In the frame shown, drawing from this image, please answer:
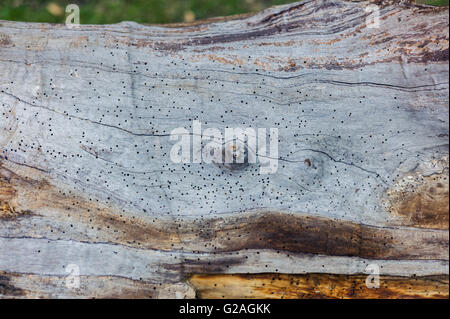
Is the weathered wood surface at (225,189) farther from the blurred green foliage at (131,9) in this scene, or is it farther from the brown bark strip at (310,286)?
the blurred green foliage at (131,9)

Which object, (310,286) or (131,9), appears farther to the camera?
(131,9)

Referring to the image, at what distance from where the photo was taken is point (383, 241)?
8.02 feet

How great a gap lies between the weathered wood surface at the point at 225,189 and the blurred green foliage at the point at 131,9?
151cm

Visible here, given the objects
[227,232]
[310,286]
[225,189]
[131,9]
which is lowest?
[310,286]

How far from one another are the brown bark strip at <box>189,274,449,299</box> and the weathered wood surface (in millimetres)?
11

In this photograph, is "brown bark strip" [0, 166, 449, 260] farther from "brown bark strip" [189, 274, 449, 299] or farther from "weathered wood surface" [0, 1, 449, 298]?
"brown bark strip" [189, 274, 449, 299]

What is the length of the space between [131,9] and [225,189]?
2383 millimetres

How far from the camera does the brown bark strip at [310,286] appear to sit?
244 cm

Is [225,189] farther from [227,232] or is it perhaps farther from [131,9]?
[131,9]

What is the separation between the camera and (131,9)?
3.72 metres

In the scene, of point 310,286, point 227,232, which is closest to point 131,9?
point 227,232

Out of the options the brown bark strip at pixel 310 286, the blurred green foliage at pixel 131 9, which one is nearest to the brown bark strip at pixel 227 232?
the brown bark strip at pixel 310 286

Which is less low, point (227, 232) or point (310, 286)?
point (227, 232)

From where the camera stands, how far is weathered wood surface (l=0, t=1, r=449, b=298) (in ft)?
7.95
